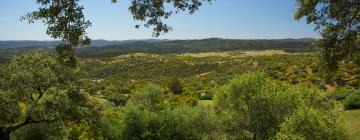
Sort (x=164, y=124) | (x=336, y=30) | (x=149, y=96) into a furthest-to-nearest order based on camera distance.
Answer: (x=149, y=96) < (x=164, y=124) < (x=336, y=30)

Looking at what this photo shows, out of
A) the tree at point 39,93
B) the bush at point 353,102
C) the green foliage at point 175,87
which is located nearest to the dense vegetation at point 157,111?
the tree at point 39,93

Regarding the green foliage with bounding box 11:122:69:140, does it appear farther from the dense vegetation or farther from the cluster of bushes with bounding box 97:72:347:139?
the cluster of bushes with bounding box 97:72:347:139

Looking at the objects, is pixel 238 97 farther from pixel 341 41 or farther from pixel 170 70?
pixel 170 70

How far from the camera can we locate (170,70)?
6289 inches

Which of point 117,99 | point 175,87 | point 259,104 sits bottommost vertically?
point 117,99

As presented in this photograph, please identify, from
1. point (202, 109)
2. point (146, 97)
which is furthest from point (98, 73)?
point (202, 109)

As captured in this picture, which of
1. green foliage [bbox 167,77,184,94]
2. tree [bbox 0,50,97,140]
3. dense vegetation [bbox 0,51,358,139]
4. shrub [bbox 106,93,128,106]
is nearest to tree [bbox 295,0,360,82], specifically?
A: dense vegetation [bbox 0,51,358,139]

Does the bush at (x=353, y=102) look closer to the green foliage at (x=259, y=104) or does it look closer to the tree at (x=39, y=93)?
the green foliage at (x=259, y=104)

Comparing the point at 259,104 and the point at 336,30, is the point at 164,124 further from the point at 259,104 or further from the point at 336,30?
the point at 336,30

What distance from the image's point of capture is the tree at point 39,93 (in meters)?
28.8

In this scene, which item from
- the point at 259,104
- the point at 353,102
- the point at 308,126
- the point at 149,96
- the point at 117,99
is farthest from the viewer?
the point at 117,99

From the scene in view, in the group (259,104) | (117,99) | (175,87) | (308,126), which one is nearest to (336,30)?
(308,126)

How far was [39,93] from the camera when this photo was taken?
101 ft

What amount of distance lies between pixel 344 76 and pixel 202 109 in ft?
178
